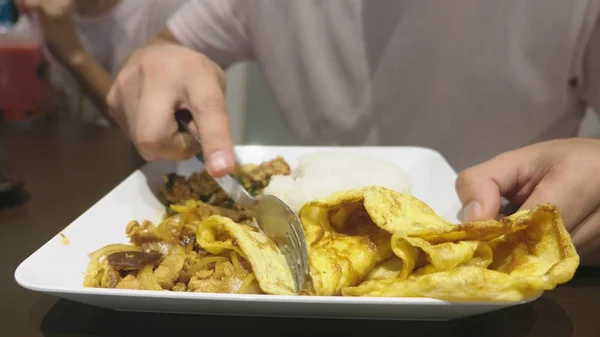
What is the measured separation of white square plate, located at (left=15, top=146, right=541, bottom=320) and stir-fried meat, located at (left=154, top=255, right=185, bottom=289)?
0.31ft

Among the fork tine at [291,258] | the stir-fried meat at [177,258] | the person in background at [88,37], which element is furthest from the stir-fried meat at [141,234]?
the person in background at [88,37]

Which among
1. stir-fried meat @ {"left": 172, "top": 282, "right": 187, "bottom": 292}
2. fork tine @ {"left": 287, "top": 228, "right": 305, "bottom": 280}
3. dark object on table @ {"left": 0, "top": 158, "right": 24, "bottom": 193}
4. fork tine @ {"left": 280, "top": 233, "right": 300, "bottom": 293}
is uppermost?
fork tine @ {"left": 287, "top": 228, "right": 305, "bottom": 280}

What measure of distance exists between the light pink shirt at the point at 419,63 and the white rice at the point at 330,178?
659 mm

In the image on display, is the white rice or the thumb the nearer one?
the thumb

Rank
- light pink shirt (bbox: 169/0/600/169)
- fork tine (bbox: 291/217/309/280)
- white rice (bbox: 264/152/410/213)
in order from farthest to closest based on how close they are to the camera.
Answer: light pink shirt (bbox: 169/0/600/169)
white rice (bbox: 264/152/410/213)
fork tine (bbox: 291/217/309/280)

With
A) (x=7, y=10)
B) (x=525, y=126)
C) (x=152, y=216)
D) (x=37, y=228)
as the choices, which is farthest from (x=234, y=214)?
(x=7, y=10)

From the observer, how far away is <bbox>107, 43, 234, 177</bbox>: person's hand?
1.26m

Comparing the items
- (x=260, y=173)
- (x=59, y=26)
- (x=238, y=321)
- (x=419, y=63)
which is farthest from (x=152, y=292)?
(x=59, y=26)

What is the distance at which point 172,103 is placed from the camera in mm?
1357

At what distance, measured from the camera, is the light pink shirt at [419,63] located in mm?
1838

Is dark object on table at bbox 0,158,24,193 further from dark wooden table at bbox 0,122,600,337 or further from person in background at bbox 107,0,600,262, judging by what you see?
person in background at bbox 107,0,600,262

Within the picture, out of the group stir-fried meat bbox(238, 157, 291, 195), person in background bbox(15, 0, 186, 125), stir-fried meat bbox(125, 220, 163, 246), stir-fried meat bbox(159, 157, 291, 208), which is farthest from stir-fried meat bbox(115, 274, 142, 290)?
person in background bbox(15, 0, 186, 125)

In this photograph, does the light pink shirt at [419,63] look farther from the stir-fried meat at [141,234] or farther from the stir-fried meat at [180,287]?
the stir-fried meat at [180,287]

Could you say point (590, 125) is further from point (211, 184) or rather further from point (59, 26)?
point (59, 26)
